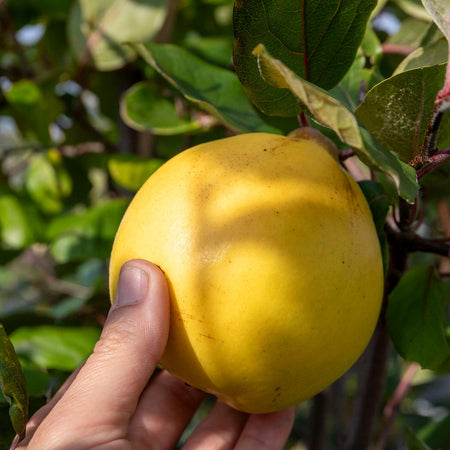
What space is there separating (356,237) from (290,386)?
165 mm

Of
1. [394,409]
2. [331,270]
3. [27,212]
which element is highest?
[331,270]

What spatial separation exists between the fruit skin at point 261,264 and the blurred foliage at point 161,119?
8cm

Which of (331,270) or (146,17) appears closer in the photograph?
(331,270)

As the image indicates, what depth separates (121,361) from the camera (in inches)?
23.2

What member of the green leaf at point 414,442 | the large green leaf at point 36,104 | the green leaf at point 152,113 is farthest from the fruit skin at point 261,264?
the large green leaf at point 36,104

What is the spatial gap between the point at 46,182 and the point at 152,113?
472mm

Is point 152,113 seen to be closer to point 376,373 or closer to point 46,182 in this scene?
point 46,182

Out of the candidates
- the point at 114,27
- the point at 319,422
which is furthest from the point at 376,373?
the point at 114,27

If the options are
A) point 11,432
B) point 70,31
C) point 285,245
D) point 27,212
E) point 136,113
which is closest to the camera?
point 285,245

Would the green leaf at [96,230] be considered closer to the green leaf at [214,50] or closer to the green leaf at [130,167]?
the green leaf at [130,167]

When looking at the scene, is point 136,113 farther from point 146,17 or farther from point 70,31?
point 70,31

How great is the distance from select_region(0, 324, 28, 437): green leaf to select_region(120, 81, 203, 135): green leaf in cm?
49

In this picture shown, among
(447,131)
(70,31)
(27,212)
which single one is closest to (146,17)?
(70,31)

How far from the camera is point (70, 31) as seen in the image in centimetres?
114
